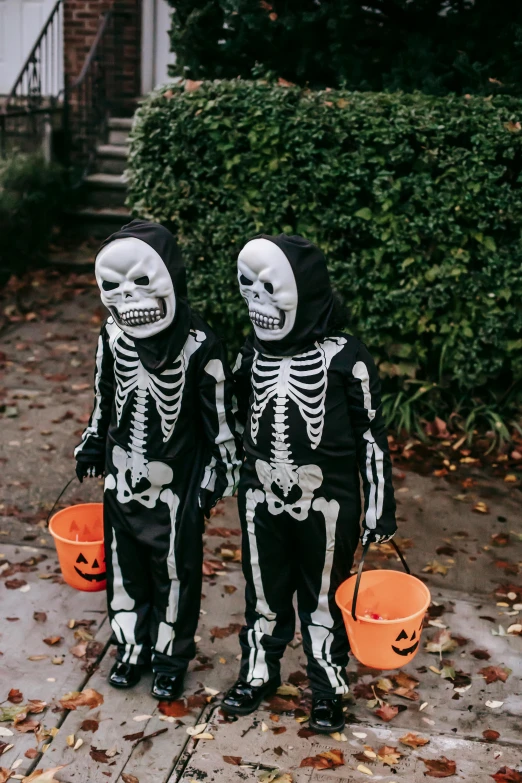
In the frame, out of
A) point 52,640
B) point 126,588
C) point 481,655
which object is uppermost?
point 126,588

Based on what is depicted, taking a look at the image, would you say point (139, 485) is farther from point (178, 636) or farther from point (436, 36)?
point (436, 36)

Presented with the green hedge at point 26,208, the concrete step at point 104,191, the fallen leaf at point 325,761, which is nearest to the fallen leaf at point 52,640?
the fallen leaf at point 325,761

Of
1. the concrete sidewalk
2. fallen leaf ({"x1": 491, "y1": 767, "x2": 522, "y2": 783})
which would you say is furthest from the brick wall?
fallen leaf ({"x1": 491, "y1": 767, "x2": 522, "y2": 783})

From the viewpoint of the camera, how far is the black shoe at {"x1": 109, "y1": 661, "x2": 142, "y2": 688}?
3752mm

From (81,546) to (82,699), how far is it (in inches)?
24.8

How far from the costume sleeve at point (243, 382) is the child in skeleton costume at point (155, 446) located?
0.10 m

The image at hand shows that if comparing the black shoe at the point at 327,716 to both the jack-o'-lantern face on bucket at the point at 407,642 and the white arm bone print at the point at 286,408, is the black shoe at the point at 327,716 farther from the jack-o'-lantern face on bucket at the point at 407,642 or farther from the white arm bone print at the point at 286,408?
the white arm bone print at the point at 286,408

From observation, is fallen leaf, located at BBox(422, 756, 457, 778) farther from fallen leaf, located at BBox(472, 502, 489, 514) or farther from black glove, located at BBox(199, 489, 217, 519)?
fallen leaf, located at BBox(472, 502, 489, 514)

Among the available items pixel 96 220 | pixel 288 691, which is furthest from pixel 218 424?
pixel 96 220

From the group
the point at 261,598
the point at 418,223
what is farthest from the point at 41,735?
the point at 418,223

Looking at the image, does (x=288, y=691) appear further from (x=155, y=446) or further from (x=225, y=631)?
(x=155, y=446)

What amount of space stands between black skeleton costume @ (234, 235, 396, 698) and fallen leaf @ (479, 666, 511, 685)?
2.38ft

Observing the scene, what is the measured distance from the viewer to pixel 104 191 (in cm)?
1023

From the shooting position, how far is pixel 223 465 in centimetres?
354
